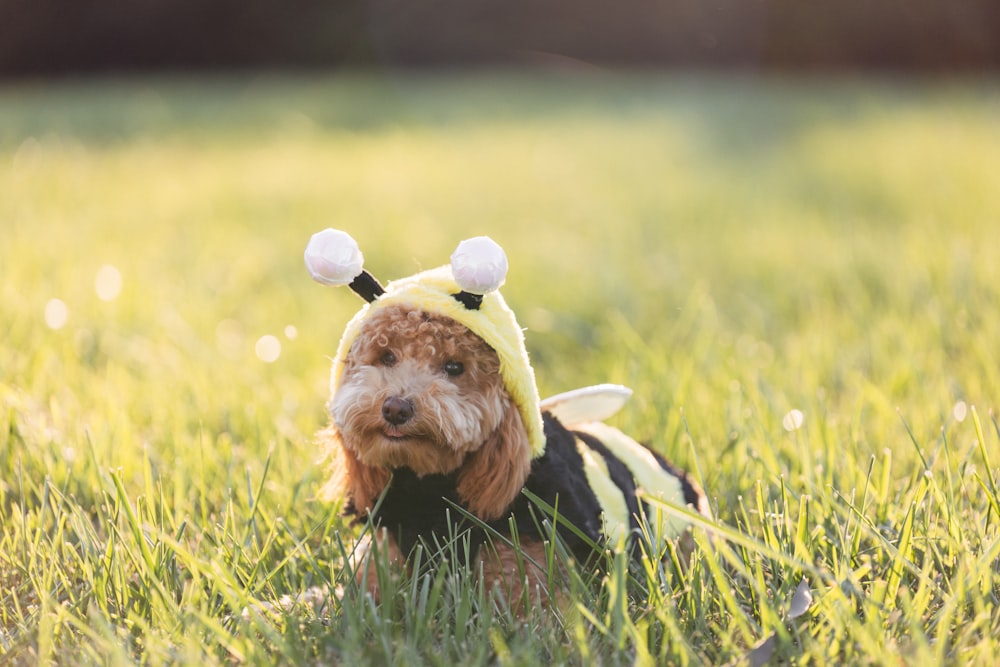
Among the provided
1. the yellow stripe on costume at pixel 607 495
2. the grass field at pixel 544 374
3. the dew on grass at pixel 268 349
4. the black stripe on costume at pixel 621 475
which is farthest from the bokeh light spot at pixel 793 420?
the dew on grass at pixel 268 349

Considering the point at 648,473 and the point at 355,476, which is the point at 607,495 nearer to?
the point at 648,473

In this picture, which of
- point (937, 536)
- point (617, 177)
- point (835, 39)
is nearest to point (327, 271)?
point (937, 536)

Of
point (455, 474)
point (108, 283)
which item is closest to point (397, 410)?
point (455, 474)

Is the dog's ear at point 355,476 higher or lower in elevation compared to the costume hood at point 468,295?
lower

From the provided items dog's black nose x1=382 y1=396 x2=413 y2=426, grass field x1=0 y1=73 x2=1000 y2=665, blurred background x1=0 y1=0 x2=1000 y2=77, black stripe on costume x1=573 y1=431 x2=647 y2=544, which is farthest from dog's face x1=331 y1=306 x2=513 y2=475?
blurred background x1=0 y1=0 x2=1000 y2=77

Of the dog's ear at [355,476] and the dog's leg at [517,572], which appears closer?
the dog's leg at [517,572]

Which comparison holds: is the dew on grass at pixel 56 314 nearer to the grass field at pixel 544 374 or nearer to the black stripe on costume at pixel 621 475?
the grass field at pixel 544 374

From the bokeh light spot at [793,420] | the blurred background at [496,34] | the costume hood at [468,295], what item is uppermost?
the blurred background at [496,34]
